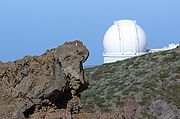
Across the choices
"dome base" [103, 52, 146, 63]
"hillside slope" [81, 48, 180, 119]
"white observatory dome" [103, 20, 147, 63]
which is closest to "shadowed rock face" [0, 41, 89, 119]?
"hillside slope" [81, 48, 180, 119]

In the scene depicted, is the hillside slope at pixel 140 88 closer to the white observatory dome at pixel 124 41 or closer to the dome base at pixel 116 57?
the white observatory dome at pixel 124 41

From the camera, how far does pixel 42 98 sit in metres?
6.02

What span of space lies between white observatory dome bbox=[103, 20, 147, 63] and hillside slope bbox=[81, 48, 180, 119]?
13.3 metres

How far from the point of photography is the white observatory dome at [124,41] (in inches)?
2036

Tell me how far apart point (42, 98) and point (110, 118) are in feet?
3.12

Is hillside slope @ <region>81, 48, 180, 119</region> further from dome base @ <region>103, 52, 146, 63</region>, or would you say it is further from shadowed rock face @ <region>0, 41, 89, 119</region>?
shadowed rock face @ <region>0, 41, 89, 119</region>

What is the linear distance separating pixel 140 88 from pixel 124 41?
74.8 feet

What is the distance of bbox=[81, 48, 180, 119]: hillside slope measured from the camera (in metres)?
25.9

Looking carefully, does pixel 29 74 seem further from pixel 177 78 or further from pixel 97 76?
pixel 97 76

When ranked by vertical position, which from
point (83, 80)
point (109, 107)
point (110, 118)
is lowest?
point (109, 107)

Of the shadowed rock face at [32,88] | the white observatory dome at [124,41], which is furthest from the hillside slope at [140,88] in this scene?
the shadowed rock face at [32,88]

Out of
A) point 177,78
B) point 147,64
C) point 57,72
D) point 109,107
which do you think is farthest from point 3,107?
point 147,64

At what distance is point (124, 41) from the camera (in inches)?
2036

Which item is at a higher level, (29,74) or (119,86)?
(29,74)
